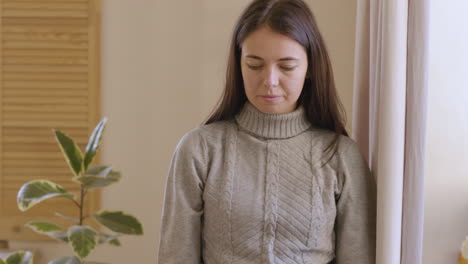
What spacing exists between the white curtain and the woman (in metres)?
0.12

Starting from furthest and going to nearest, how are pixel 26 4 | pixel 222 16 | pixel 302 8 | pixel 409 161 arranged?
pixel 26 4 < pixel 222 16 < pixel 302 8 < pixel 409 161

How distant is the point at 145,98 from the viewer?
94.2 inches

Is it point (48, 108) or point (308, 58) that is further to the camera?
point (48, 108)

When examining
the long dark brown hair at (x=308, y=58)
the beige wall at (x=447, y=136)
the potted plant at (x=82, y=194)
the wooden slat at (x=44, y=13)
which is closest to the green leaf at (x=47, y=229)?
A: the potted plant at (x=82, y=194)

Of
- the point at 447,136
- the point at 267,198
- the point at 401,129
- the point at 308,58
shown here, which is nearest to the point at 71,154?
the point at 267,198

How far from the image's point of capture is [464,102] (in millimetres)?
1785

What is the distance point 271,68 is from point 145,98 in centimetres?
114

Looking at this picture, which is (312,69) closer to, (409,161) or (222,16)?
(409,161)

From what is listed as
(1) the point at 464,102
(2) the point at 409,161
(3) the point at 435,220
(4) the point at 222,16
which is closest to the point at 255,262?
(2) the point at 409,161

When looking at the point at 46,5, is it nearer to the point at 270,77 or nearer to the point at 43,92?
the point at 43,92

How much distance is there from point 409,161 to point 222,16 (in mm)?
1005

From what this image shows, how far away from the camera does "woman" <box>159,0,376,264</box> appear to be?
135cm

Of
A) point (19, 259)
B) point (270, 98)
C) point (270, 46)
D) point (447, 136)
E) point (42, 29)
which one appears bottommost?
point (19, 259)

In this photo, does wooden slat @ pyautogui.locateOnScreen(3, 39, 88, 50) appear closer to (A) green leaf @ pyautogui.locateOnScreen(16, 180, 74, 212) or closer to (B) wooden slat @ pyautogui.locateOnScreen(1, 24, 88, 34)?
(B) wooden slat @ pyautogui.locateOnScreen(1, 24, 88, 34)
